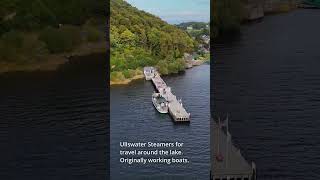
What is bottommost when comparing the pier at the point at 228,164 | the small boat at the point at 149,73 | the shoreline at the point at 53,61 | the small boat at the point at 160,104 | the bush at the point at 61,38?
the pier at the point at 228,164

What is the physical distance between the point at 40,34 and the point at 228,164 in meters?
6.21

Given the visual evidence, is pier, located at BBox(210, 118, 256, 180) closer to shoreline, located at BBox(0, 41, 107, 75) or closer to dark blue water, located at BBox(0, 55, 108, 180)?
dark blue water, located at BBox(0, 55, 108, 180)

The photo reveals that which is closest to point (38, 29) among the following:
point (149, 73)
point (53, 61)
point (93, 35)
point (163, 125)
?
point (53, 61)

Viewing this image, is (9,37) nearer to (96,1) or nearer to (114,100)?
(96,1)

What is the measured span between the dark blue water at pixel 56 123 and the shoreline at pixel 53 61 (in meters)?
0.15

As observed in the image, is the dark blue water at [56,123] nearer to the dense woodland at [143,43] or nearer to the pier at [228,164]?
the dense woodland at [143,43]

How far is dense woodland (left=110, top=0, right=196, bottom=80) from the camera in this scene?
1084 centimetres

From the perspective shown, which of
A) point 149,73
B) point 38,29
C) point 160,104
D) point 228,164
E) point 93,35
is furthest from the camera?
point 38,29

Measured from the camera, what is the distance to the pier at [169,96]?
1042 centimetres

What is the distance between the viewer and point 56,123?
1202 cm

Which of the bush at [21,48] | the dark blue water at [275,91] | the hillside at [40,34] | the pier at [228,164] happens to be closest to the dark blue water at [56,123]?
the hillside at [40,34]

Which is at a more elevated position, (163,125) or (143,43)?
(143,43)

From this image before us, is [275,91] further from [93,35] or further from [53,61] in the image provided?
[53,61]

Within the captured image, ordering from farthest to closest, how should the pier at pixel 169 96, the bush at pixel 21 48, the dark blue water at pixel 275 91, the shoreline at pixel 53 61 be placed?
1. the bush at pixel 21 48
2. the shoreline at pixel 53 61
3. the dark blue water at pixel 275 91
4. the pier at pixel 169 96
